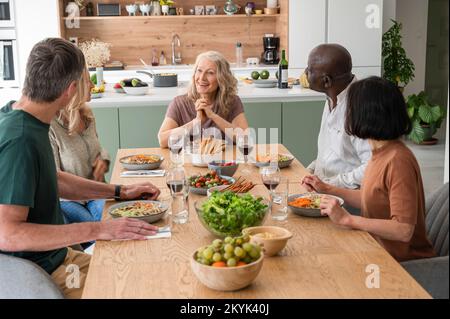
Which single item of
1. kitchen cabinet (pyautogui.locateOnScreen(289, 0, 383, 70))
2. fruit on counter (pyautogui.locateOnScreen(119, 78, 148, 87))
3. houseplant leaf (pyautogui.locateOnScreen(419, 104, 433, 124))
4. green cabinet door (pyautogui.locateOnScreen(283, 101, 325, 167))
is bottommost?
houseplant leaf (pyautogui.locateOnScreen(419, 104, 433, 124))

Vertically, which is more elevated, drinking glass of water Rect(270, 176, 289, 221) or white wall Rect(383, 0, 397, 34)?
white wall Rect(383, 0, 397, 34)

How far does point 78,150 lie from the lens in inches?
127

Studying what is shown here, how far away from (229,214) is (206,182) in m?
0.64

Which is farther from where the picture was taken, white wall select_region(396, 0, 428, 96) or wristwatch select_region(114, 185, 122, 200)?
white wall select_region(396, 0, 428, 96)

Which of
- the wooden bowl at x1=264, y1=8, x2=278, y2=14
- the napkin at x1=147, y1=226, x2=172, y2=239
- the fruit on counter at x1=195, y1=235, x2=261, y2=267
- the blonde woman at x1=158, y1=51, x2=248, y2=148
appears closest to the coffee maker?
the wooden bowl at x1=264, y1=8, x2=278, y2=14

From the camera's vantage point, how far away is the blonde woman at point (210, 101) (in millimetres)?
3760

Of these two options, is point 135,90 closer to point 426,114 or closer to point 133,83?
point 133,83

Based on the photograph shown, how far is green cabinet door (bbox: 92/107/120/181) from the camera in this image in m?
4.74

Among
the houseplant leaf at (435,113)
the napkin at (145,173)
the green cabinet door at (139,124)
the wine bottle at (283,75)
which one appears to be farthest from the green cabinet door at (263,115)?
the houseplant leaf at (435,113)

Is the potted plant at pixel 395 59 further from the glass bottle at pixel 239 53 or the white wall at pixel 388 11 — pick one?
the glass bottle at pixel 239 53

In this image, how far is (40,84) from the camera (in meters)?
2.08

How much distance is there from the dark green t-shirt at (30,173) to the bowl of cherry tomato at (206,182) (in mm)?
558

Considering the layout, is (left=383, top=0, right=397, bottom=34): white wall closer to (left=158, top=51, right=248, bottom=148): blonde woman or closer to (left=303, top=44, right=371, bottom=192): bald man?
(left=158, top=51, right=248, bottom=148): blonde woman

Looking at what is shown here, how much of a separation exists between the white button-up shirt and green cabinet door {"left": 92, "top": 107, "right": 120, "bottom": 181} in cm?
206
